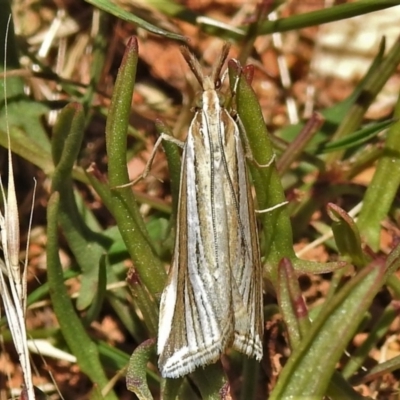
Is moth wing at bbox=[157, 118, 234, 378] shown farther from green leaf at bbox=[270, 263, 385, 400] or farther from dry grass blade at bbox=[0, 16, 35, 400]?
dry grass blade at bbox=[0, 16, 35, 400]

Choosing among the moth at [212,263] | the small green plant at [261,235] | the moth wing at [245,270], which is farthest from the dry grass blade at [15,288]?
the moth wing at [245,270]

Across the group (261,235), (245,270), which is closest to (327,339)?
(245,270)

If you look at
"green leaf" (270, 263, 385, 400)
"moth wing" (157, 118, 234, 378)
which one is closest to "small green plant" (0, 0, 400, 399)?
"green leaf" (270, 263, 385, 400)

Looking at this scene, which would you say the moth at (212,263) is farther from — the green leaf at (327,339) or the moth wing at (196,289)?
the green leaf at (327,339)

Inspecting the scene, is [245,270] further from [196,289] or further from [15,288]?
[15,288]

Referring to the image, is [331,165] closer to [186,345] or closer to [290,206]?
[290,206]

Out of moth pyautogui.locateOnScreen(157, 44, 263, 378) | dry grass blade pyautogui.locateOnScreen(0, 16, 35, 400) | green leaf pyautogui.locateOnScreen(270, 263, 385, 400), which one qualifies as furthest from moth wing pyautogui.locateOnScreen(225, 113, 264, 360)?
dry grass blade pyautogui.locateOnScreen(0, 16, 35, 400)

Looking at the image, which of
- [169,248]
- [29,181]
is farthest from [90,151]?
[169,248]

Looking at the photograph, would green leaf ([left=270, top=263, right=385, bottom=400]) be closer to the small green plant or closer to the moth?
the small green plant

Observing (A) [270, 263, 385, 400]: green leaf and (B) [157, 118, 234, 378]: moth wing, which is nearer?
(A) [270, 263, 385, 400]: green leaf
